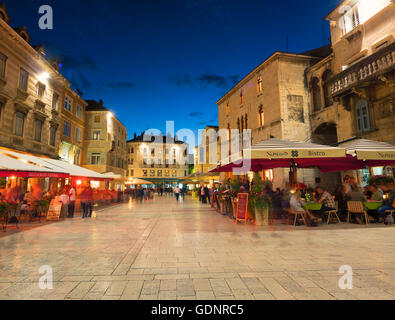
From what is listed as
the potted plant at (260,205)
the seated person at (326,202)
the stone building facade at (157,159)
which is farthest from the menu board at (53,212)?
the stone building facade at (157,159)

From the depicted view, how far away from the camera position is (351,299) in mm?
2932

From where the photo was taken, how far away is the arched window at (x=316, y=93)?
61.6 ft

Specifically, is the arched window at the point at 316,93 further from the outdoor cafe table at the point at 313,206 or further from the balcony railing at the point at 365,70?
the outdoor cafe table at the point at 313,206

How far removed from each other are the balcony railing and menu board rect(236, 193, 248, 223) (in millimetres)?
9738

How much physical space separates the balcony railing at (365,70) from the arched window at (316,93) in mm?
3356

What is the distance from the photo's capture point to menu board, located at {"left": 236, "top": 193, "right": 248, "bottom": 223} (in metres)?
8.94

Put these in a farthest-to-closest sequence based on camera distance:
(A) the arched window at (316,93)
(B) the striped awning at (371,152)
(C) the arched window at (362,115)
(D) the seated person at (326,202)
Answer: (A) the arched window at (316,93) < (C) the arched window at (362,115) < (D) the seated person at (326,202) < (B) the striped awning at (371,152)

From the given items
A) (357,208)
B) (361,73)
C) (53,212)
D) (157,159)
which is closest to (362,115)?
(361,73)

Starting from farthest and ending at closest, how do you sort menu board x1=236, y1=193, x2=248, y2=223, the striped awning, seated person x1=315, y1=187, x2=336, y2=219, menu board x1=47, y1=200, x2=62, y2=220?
1. menu board x1=47, y1=200, x2=62, y2=220
2. menu board x1=236, y1=193, x2=248, y2=223
3. seated person x1=315, y1=187, x2=336, y2=219
4. the striped awning

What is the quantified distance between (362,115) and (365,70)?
2.80 metres

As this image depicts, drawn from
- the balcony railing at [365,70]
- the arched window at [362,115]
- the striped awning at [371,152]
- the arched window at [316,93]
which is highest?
the arched window at [316,93]

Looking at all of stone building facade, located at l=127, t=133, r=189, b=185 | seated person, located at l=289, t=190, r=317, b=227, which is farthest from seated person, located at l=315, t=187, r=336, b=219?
stone building facade, located at l=127, t=133, r=189, b=185

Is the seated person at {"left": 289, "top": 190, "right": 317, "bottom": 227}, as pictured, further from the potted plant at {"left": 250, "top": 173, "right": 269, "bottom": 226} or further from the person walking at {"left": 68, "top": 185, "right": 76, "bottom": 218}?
the person walking at {"left": 68, "top": 185, "right": 76, "bottom": 218}

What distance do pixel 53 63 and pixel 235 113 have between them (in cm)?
1905
